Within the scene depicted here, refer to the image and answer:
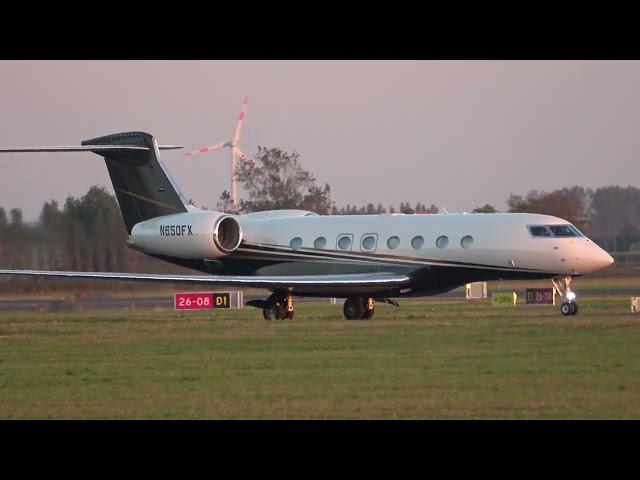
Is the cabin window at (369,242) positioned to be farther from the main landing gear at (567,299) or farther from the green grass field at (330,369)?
the main landing gear at (567,299)

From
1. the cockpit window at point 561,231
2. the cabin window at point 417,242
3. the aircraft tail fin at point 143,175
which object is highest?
the aircraft tail fin at point 143,175

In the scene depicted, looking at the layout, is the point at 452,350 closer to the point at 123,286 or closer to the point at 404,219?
the point at 404,219

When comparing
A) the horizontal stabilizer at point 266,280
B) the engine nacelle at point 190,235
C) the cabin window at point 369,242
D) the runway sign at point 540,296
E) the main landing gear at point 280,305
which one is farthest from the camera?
the runway sign at point 540,296

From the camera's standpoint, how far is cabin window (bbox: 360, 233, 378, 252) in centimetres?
3647

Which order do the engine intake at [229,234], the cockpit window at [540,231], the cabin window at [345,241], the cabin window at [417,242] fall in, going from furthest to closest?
the engine intake at [229,234] → the cabin window at [345,241] → the cabin window at [417,242] → the cockpit window at [540,231]

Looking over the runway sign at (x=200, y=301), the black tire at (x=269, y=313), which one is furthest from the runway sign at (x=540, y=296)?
the black tire at (x=269, y=313)

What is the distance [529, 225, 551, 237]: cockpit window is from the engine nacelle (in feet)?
29.3

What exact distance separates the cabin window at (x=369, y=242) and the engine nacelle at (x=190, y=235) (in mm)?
3922

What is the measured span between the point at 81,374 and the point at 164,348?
4755 millimetres

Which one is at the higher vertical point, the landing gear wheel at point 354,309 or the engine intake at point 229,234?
the engine intake at point 229,234

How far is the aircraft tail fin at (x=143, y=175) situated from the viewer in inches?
1532

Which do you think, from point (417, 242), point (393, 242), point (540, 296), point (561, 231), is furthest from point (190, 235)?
point (540, 296)

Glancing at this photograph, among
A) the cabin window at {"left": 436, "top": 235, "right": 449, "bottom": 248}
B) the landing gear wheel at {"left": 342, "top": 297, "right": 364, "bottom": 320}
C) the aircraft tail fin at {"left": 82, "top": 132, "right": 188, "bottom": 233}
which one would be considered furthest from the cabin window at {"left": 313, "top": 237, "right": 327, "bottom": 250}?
the aircraft tail fin at {"left": 82, "top": 132, "right": 188, "bottom": 233}
